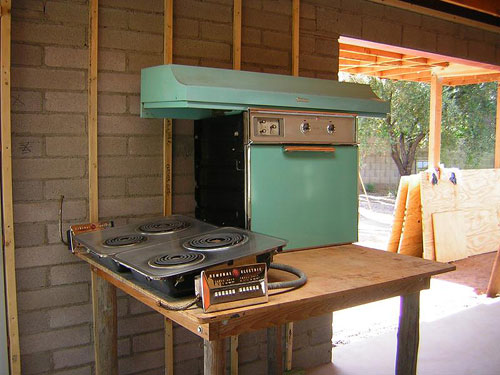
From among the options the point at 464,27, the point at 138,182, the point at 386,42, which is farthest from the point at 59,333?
the point at 464,27

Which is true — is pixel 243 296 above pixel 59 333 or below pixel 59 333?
above

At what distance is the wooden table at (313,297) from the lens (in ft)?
4.75

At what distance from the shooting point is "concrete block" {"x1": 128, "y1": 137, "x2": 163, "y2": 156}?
2.56 m

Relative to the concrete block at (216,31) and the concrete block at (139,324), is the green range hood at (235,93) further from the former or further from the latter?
the concrete block at (139,324)

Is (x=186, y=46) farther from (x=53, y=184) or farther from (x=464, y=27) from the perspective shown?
(x=464, y=27)

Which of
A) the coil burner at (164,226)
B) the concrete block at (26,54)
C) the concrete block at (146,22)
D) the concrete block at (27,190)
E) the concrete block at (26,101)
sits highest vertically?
the concrete block at (146,22)

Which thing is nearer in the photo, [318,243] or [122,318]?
[318,243]

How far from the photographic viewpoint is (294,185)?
2.27m

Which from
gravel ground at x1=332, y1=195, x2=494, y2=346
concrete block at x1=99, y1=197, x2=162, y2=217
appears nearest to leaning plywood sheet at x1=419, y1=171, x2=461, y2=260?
gravel ground at x1=332, y1=195, x2=494, y2=346

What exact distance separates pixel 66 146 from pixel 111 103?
33cm

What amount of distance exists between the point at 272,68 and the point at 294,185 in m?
1.03

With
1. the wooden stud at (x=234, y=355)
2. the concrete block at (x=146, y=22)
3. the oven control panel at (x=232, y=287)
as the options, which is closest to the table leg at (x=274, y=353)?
the wooden stud at (x=234, y=355)

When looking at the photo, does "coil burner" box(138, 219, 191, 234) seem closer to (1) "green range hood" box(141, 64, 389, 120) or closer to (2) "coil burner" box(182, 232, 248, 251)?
(2) "coil burner" box(182, 232, 248, 251)

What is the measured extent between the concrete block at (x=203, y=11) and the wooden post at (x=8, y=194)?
0.88 m
